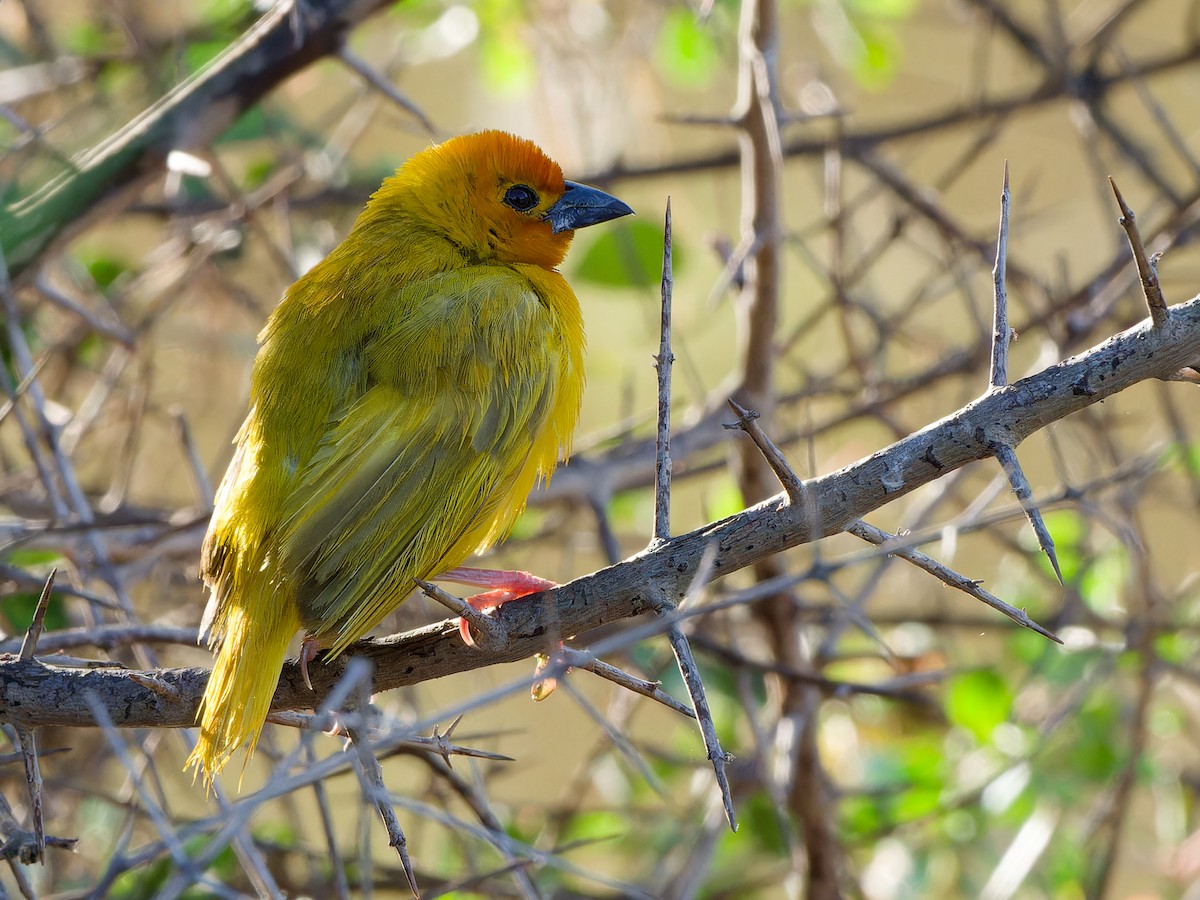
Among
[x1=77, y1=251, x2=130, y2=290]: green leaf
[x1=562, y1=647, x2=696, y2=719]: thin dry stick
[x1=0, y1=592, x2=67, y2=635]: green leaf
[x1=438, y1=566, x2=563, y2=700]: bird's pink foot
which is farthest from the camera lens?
[x1=77, y1=251, x2=130, y2=290]: green leaf

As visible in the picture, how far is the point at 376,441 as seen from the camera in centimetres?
266

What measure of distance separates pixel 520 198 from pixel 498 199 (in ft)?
0.21

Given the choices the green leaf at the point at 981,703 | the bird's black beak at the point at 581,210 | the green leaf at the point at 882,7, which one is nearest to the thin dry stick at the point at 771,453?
the bird's black beak at the point at 581,210

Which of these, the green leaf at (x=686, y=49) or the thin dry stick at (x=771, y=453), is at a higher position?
the green leaf at (x=686, y=49)

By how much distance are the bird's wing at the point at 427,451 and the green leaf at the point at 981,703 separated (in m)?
1.67

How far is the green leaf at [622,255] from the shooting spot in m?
4.28

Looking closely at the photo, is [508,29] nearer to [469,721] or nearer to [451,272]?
[451,272]

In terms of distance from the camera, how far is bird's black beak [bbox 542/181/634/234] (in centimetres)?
353

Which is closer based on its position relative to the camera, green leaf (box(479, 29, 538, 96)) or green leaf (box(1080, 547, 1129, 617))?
green leaf (box(1080, 547, 1129, 617))

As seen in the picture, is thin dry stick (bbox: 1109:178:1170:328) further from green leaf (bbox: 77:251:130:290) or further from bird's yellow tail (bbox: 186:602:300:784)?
green leaf (bbox: 77:251:130:290)

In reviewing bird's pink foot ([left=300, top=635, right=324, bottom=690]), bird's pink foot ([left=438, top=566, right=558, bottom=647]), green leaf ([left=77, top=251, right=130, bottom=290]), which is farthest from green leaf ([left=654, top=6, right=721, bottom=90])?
bird's pink foot ([left=300, top=635, right=324, bottom=690])

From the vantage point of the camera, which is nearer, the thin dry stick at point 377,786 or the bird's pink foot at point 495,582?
the thin dry stick at point 377,786

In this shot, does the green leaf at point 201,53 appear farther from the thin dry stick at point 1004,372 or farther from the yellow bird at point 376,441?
the thin dry stick at point 1004,372

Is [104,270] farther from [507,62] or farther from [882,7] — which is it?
[882,7]
